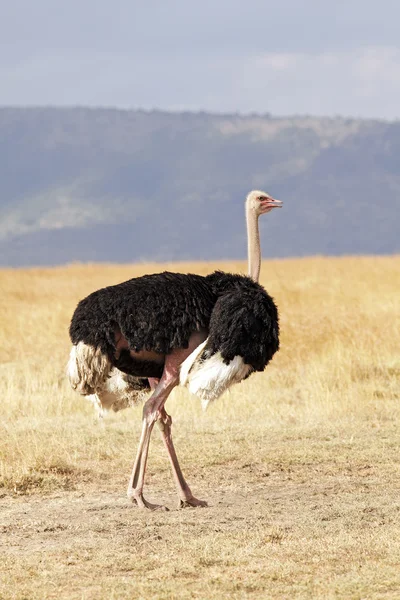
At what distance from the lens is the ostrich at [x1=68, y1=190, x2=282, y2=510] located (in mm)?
7199

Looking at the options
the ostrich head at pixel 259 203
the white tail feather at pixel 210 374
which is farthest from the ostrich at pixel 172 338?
the ostrich head at pixel 259 203

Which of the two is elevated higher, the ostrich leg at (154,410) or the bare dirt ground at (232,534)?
the ostrich leg at (154,410)

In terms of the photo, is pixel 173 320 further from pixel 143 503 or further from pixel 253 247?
pixel 253 247

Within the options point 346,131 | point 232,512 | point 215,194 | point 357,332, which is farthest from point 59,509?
point 346,131

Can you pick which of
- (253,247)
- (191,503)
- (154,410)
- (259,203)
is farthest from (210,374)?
(259,203)

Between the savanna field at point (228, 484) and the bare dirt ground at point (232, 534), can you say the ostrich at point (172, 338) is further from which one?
the savanna field at point (228, 484)

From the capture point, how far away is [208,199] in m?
179

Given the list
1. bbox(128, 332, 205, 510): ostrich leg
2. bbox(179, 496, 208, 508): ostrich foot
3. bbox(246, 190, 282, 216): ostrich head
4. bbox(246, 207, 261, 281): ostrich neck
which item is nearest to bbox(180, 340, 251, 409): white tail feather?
bbox(128, 332, 205, 510): ostrich leg

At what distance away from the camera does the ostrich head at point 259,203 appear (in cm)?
854

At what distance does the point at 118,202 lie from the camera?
181 m

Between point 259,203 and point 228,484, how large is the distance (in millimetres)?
1801

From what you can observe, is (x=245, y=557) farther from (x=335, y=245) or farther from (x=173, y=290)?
(x=335, y=245)

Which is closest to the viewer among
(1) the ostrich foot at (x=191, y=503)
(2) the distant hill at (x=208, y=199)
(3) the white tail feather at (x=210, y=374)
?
(3) the white tail feather at (x=210, y=374)

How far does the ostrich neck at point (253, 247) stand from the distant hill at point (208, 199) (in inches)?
5680
